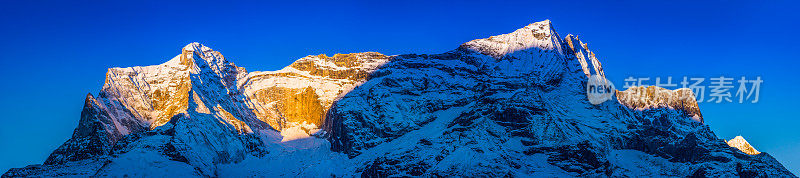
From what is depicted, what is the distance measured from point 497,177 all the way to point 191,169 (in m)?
71.4

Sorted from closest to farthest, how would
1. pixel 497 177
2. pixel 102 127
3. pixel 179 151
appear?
1. pixel 497 177
2. pixel 179 151
3. pixel 102 127

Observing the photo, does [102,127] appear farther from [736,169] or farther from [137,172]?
[736,169]

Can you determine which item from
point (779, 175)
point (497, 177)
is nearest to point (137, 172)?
point (497, 177)

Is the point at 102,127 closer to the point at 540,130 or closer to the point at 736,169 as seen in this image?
the point at 540,130

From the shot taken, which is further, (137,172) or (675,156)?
(675,156)

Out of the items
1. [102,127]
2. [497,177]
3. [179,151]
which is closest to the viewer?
[497,177]

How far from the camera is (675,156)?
19425 cm

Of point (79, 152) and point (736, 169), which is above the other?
point (79, 152)

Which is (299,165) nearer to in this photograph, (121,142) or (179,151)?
(179,151)

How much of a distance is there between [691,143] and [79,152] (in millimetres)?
154293

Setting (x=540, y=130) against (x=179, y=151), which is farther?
(x=540, y=130)

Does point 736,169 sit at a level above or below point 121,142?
below

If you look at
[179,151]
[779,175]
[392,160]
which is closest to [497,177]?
[392,160]

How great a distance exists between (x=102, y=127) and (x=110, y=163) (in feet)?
75.9
